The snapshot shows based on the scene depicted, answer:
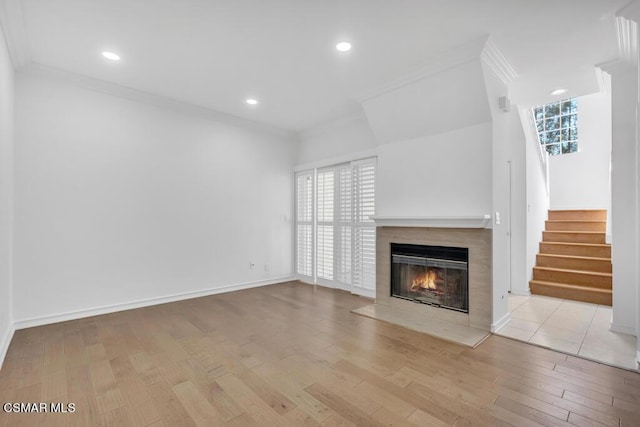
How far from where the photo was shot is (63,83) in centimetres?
334

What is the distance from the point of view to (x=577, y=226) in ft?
17.4

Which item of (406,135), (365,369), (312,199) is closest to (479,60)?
(406,135)

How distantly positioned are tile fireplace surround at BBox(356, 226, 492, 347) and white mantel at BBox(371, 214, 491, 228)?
0.23ft

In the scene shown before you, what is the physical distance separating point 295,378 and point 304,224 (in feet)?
11.4

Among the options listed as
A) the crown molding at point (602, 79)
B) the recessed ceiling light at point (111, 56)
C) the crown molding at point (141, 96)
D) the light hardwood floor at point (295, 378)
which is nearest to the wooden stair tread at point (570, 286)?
the light hardwood floor at point (295, 378)

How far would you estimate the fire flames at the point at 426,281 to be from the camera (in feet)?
11.5

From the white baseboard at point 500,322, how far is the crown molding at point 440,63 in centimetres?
258

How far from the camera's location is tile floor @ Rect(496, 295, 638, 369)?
256cm

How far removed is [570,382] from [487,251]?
4.04 feet

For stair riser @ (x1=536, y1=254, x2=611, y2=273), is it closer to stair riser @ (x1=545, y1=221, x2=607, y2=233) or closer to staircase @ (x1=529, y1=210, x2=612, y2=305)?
staircase @ (x1=529, y1=210, x2=612, y2=305)

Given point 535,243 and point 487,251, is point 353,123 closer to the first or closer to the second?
point 487,251

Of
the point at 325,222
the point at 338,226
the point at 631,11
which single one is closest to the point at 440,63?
the point at 631,11

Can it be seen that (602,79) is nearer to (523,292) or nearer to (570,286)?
(570,286)

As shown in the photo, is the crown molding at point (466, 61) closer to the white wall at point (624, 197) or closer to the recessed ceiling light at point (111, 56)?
the white wall at point (624, 197)
